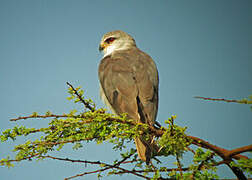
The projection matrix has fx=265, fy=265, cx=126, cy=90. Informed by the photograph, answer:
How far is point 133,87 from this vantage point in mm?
2557

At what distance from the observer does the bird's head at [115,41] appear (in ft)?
12.9

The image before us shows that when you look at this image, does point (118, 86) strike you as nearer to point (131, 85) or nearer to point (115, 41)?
point (131, 85)

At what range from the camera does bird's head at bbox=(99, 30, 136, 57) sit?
393 cm

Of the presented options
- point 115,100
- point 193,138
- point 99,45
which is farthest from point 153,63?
point 193,138

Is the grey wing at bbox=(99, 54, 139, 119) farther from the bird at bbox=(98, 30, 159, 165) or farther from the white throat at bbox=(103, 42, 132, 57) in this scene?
the white throat at bbox=(103, 42, 132, 57)

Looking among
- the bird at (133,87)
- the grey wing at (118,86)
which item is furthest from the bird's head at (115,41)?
the grey wing at (118,86)

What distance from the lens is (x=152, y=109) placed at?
2416 millimetres

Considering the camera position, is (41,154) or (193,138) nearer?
(193,138)

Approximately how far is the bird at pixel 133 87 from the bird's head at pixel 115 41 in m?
0.48

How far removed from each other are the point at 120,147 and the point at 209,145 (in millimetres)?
628

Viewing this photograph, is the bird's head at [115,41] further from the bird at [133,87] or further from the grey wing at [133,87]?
the grey wing at [133,87]

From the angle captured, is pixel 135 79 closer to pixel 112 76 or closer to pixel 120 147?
pixel 112 76

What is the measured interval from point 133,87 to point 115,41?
160 centimetres

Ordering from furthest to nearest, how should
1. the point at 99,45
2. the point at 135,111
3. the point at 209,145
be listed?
1. the point at 99,45
2. the point at 135,111
3. the point at 209,145
